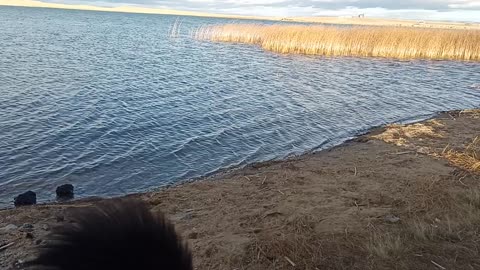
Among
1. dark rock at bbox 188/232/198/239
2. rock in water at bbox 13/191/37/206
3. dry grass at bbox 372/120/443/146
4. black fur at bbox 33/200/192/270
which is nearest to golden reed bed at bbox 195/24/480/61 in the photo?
dry grass at bbox 372/120/443/146

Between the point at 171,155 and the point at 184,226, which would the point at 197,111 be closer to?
the point at 171,155

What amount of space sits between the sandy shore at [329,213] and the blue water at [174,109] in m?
→ 1.60

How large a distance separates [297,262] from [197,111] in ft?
35.5

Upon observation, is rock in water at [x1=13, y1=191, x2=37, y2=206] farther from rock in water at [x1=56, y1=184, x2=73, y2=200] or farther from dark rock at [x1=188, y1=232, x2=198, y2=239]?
dark rock at [x1=188, y1=232, x2=198, y2=239]

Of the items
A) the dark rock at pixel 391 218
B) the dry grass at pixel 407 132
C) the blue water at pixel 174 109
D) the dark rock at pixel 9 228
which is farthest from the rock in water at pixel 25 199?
the dry grass at pixel 407 132

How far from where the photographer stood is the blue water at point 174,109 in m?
9.40

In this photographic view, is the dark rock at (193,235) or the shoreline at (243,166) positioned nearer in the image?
the dark rock at (193,235)

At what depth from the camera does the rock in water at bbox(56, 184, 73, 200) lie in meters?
7.69

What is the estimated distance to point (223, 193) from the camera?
7.39m

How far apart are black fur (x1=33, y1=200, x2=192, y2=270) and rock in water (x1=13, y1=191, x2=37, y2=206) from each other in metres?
5.92

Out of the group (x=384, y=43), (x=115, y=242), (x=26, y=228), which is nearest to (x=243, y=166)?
(x=26, y=228)

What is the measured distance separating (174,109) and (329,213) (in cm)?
982

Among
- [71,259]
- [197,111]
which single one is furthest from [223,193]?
[197,111]

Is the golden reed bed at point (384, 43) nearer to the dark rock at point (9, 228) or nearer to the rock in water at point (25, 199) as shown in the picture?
the rock in water at point (25, 199)
